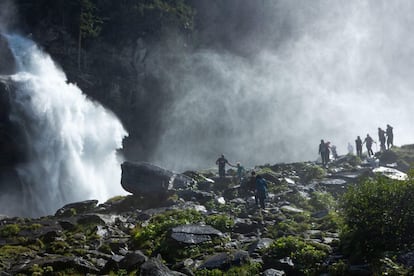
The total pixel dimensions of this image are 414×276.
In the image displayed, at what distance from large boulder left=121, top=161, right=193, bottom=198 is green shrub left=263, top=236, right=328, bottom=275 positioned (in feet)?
40.7

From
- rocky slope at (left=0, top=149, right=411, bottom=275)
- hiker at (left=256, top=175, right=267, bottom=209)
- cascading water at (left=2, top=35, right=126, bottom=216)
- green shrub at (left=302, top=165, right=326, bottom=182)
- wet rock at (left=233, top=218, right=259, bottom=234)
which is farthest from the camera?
cascading water at (left=2, top=35, right=126, bottom=216)

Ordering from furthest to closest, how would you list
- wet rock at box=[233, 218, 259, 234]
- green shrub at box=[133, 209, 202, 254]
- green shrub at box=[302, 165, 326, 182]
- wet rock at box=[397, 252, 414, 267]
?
green shrub at box=[302, 165, 326, 182] < wet rock at box=[233, 218, 259, 234] < green shrub at box=[133, 209, 202, 254] < wet rock at box=[397, 252, 414, 267]

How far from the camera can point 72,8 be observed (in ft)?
179

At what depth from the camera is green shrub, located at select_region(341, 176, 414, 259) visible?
8945mm

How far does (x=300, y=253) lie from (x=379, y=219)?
2.01 metres

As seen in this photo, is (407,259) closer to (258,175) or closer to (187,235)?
(187,235)

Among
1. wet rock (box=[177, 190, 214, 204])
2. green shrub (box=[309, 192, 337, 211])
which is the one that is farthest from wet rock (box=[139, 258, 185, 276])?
wet rock (box=[177, 190, 214, 204])

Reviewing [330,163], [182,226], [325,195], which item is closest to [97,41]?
[330,163]

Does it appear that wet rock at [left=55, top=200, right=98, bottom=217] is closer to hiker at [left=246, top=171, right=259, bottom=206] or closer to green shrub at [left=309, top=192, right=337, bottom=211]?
hiker at [left=246, top=171, right=259, bottom=206]

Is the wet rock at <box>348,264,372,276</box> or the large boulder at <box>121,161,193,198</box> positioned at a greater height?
the large boulder at <box>121,161,193,198</box>

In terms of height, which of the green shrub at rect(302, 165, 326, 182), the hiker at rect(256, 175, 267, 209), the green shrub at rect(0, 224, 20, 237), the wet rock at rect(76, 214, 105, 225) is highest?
the green shrub at rect(302, 165, 326, 182)

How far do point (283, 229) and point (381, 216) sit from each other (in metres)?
4.45

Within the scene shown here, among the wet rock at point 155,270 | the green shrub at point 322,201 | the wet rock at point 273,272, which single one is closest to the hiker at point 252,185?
the green shrub at point 322,201

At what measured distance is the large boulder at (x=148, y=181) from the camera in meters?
22.2
